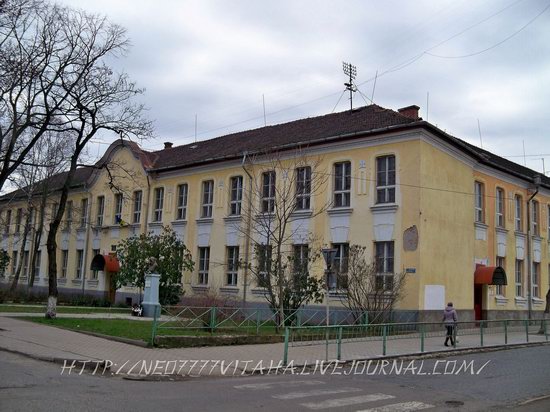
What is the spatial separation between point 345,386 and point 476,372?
4230 millimetres

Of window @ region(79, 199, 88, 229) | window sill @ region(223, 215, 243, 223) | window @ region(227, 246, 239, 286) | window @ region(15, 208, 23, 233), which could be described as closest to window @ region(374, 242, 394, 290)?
window sill @ region(223, 215, 243, 223)

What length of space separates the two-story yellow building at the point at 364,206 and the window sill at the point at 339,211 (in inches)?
1.8

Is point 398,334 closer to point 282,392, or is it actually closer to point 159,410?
point 282,392

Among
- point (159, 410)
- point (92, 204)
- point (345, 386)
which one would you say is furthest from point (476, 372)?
point (92, 204)

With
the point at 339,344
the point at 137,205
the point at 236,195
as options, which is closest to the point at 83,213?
the point at 137,205

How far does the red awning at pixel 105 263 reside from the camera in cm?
3647

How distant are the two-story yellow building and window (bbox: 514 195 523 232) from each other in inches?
5.6

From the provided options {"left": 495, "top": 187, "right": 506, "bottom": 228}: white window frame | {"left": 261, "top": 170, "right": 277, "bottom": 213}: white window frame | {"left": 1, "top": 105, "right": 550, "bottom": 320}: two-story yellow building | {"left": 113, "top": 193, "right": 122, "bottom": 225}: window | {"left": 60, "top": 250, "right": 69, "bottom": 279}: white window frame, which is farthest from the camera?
{"left": 60, "top": 250, "right": 69, "bottom": 279}: white window frame

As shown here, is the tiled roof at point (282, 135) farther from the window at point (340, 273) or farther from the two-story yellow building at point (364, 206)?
the window at point (340, 273)

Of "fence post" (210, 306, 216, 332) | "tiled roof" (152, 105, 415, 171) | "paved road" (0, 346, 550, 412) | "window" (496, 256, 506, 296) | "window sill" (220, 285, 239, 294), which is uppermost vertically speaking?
"tiled roof" (152, 105, 415, 171)

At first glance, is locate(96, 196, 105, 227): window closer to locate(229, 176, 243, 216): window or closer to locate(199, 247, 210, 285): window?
locate(199, 247, 210, 285): window

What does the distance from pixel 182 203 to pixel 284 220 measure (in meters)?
13.8

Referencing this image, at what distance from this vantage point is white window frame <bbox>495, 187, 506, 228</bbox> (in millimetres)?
30281

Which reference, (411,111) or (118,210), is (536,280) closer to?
(411,111)
